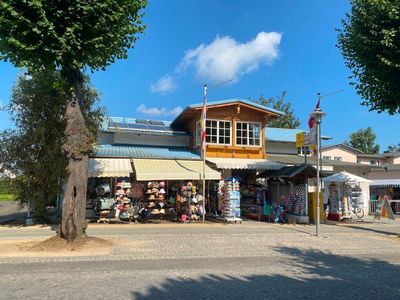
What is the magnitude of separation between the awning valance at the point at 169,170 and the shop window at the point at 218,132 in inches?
80.0

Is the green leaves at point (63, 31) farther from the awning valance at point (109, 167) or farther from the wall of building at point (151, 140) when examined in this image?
the wall of building at point (151, 140)

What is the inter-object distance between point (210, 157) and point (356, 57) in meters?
9.96

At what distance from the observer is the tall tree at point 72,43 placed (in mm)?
10422

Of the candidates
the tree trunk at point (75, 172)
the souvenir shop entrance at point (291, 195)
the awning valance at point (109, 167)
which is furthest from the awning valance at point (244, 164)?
the tree trunk at point (75, 172)

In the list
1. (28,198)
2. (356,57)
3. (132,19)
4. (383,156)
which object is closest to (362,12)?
(356,57)

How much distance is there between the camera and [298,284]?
24.7ft

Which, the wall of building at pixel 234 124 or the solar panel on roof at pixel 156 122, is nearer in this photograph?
the wall of building at pixel 234 124

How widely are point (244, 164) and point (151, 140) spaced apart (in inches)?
247

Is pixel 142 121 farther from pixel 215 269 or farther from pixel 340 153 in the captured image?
pixel 340 153

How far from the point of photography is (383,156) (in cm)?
4488

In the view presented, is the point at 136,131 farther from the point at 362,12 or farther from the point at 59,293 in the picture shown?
the point at 59,293

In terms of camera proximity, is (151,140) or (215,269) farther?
(151,140)

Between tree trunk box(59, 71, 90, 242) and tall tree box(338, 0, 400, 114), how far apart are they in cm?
992

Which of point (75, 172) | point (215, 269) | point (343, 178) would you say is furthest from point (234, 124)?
point (215, 269)
